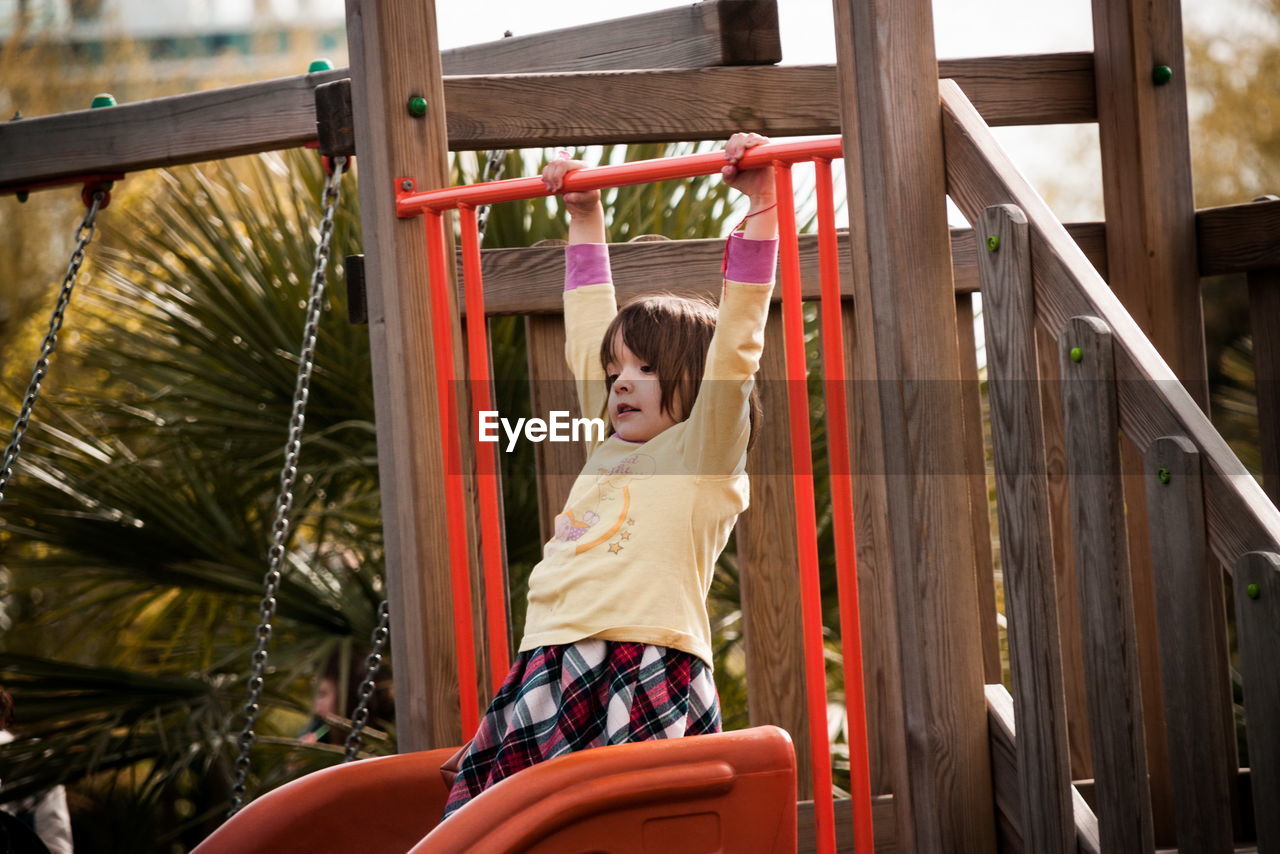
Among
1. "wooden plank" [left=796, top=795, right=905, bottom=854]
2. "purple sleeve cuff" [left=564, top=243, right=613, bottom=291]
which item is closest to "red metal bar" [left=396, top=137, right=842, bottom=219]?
"purple sleeve cuff" [left=564, top=243, right=613, bottom=291]

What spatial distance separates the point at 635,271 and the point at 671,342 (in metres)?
0.61

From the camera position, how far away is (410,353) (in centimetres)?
240

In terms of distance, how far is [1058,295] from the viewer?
1836 mm

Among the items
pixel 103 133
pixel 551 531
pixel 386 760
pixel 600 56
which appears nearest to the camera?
pixel 386 760

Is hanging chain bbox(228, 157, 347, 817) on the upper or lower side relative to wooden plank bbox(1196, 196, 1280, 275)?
lower

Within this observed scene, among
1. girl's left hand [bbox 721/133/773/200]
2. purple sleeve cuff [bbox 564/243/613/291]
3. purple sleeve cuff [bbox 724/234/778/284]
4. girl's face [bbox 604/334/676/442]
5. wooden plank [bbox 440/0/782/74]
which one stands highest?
wooden plank [bbox 440/0/782/74]

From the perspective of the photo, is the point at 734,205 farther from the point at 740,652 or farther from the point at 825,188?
the point at 825,188

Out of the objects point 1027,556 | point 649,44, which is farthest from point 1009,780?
point 649,44

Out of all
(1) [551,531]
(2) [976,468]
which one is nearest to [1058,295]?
(2) [976,468]

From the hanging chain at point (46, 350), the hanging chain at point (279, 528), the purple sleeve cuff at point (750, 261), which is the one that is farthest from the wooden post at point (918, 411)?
the hanging chain at point (46, 350)

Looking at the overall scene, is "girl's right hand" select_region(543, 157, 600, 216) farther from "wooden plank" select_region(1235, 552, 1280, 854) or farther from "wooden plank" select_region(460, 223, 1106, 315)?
"wooden plank" select_region(1235, 552, 1280, 854)

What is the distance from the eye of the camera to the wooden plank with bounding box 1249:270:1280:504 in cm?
268

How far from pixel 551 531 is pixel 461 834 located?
966mm

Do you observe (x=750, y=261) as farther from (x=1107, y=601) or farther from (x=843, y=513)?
(x=1107, y=601)
